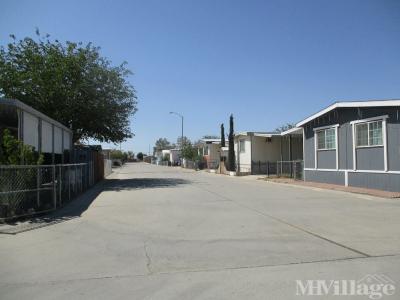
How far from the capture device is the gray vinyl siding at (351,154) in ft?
64.2

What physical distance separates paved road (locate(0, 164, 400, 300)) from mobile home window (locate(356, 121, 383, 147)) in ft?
24.6

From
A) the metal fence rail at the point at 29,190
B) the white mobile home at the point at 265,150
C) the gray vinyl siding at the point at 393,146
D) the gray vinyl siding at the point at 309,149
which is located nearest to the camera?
the metal fence rail at the point at 29,190

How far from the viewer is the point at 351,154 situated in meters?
23.0

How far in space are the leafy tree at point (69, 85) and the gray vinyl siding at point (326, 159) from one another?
564 inches

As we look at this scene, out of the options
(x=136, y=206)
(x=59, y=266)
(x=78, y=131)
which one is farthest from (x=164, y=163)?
(x=59, y=266)

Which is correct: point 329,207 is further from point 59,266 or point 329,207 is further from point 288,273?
point 59,266

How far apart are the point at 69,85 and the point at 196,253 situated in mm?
24001

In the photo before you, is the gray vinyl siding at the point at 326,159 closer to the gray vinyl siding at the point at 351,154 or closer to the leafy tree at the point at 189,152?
the gray vinyl siding at the point at 351,154

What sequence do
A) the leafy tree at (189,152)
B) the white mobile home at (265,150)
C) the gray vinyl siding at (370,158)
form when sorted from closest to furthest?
the gray vinyl siding at (370,158), the white mobile home at (265,150), the leafy tree at (189,152)

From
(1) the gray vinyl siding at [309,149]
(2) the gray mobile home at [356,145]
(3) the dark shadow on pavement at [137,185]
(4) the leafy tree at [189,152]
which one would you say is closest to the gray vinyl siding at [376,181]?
(2) the gray mobile home at [356,145]

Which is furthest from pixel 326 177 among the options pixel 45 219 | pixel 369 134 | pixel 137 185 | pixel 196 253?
pixel 196 253

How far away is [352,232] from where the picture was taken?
32.9ft

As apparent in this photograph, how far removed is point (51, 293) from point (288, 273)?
3310 millimetres

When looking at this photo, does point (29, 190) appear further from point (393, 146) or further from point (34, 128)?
point (393, 146)
